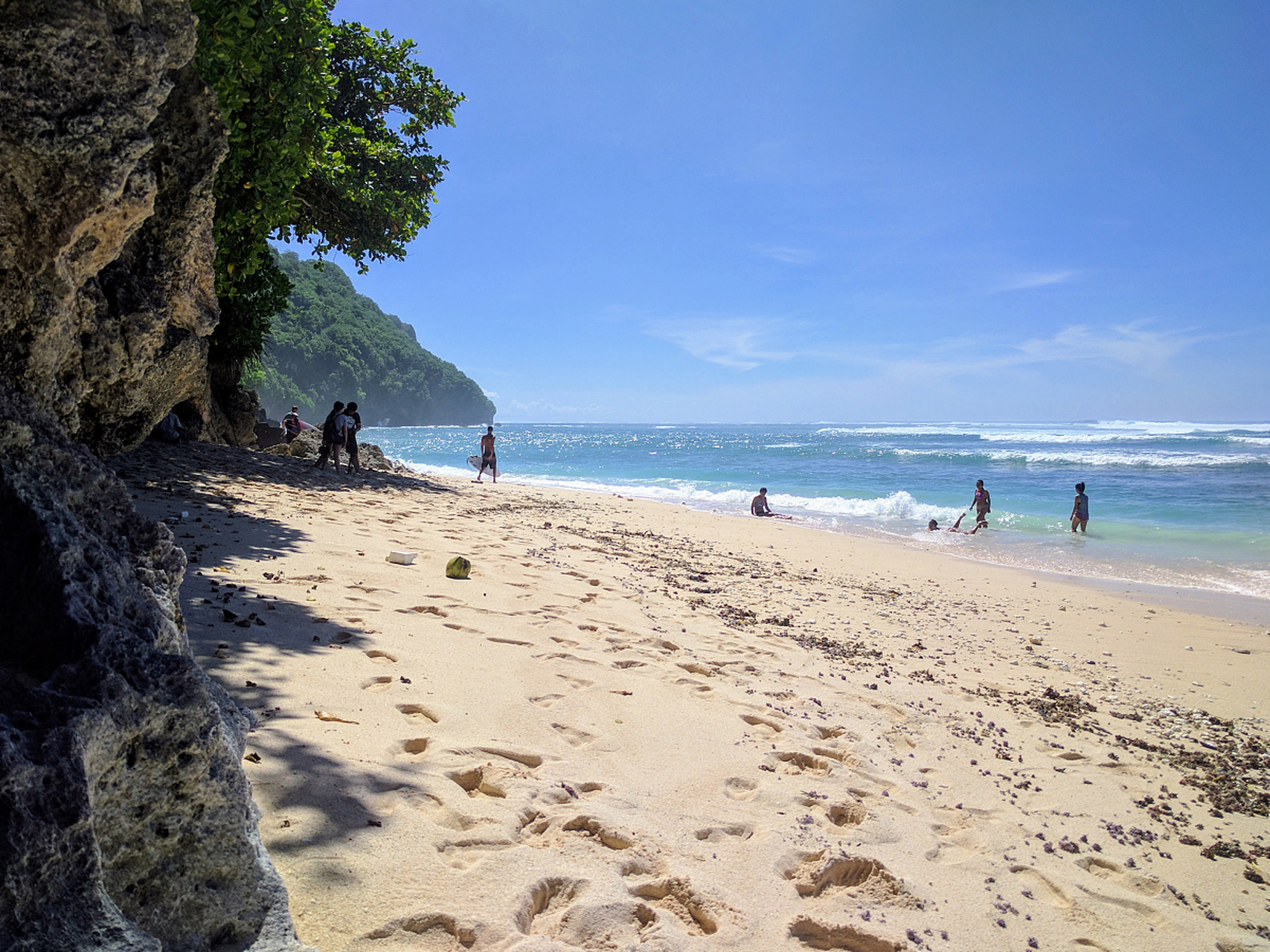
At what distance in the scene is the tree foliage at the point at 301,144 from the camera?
225 inches

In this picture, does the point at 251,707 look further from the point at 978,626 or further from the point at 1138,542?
the point at 1138,542

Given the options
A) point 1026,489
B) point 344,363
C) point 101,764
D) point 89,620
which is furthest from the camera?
point 344,363

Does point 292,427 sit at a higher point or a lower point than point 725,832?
higher

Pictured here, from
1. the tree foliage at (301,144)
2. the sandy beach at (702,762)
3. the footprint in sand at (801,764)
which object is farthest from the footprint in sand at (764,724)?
the tree foliage at (301,144)

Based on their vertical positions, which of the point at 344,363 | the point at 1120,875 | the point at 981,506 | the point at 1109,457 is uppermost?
the point at 344,363

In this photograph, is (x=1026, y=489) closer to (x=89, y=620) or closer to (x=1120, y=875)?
(x=1120, y=875)

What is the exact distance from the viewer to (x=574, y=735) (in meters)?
3.52

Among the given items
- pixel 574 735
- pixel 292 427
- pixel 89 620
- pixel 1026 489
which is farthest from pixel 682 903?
pixel 1026 489

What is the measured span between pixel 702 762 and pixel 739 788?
0.79 feet

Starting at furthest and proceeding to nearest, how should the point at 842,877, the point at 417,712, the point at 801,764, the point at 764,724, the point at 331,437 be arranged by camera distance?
the point at 331,437
the point at 764,724
the point at 801,764
the point at 417,712
the point at 842,877

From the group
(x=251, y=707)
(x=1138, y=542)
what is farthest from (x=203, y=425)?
(x=1138, y=542)

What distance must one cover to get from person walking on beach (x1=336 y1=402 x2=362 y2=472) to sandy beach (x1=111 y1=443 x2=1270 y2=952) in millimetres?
6052

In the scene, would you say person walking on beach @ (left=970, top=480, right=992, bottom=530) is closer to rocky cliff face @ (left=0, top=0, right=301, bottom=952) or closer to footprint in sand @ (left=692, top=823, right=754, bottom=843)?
footprint in sand @ (left=692, top=823, right=754, bottom=843)

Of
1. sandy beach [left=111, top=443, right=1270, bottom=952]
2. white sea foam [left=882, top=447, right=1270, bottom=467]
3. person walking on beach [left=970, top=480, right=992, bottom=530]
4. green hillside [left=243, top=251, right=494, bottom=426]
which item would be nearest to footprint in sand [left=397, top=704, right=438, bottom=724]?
sandy beach [left=111, top=443, right=1270, bottom=952]
